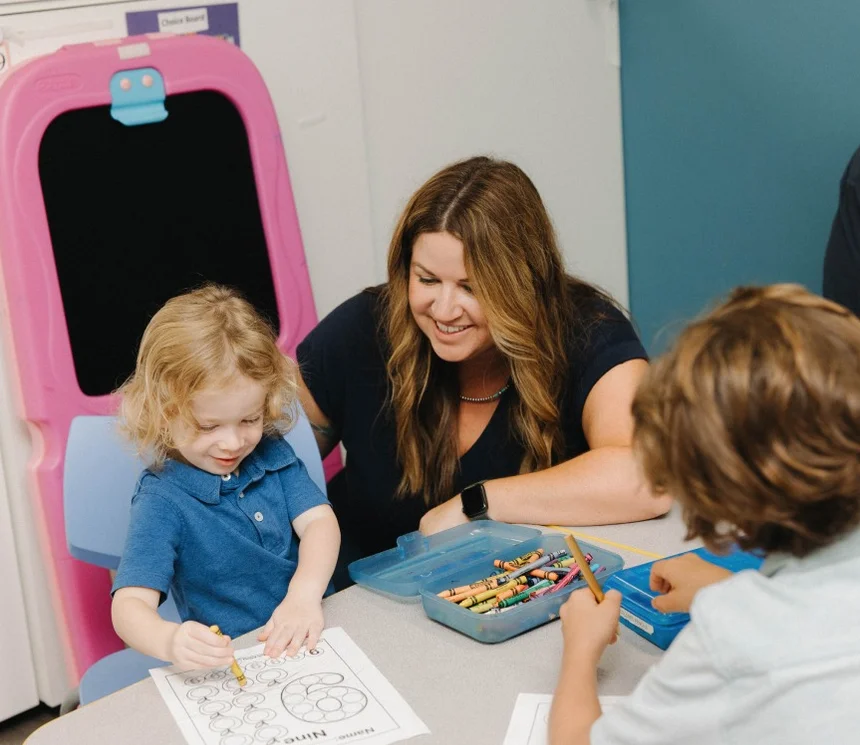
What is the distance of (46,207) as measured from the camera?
75.0 inches

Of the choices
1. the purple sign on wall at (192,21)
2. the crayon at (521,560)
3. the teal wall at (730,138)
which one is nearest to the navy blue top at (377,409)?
the crayon at (521,560)

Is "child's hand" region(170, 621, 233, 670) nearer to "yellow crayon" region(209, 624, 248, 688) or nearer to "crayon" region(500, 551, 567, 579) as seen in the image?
"yellow crayon" region(209, 624, 248, 688)

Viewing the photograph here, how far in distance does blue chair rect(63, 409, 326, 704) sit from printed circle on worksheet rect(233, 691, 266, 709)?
478 millimetres

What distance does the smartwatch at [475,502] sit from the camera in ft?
5.28

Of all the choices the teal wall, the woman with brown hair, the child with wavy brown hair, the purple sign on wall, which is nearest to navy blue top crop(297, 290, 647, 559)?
the woman with brown hair

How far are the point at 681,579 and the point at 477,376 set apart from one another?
0.68 meters

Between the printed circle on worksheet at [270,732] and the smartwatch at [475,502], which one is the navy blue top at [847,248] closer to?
the smartwatch at [475,502]

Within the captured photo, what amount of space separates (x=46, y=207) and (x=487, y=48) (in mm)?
1347

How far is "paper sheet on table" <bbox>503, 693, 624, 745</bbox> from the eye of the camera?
107cm

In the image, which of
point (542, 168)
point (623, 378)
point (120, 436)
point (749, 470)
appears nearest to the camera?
point (749, 470)

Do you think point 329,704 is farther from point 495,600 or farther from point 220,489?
point 220,489

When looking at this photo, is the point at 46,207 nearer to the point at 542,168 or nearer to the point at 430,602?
the point at 430,602

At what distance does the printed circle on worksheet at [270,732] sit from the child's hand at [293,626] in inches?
6.1

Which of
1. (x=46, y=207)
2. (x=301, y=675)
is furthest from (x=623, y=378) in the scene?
(x=46, y=207)
